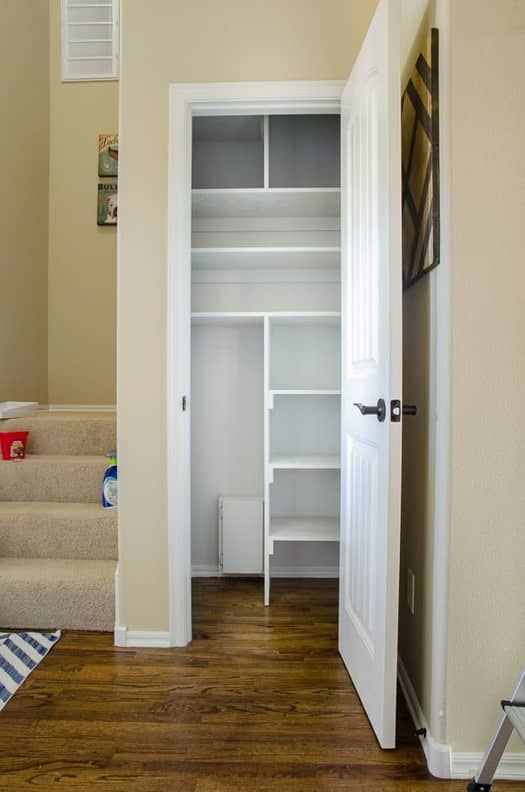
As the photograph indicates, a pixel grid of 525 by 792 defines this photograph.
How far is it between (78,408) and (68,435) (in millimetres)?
1088

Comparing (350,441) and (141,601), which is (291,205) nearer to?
(350,441)

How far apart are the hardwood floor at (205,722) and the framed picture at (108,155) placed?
10.3 feet

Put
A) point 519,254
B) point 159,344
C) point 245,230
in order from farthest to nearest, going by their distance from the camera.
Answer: point 245,230 < point 159,344 < point 519,254

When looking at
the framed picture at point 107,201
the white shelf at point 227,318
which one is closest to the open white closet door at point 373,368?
the white shelf at point 227,318

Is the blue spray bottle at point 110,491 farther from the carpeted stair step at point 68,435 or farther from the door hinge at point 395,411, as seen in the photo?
the door hinge at point 395,411

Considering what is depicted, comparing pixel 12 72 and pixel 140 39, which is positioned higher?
pixel 12 72

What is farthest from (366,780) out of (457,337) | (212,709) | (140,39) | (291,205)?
(140,39)

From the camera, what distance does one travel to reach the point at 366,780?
1.36 meters

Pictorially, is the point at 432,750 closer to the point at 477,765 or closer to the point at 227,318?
the point at 477,765

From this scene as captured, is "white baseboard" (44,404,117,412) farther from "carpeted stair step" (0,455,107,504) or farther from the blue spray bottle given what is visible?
the blue spray bottle

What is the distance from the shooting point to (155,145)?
80.3 inches

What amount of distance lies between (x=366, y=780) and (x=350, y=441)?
1.00 m

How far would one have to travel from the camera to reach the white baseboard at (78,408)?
3965 millimetres

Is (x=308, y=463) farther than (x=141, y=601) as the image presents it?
Yes
